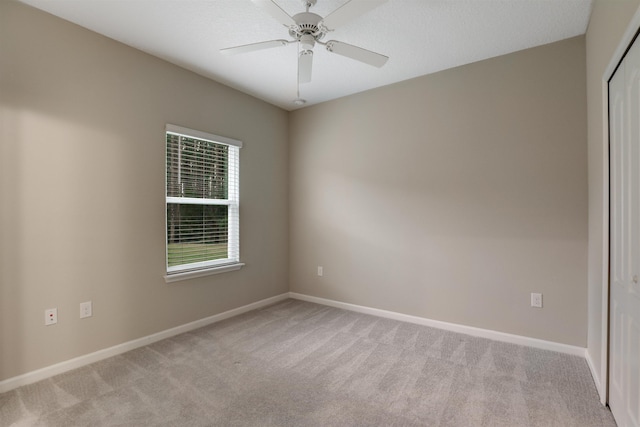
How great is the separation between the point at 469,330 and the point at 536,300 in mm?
661

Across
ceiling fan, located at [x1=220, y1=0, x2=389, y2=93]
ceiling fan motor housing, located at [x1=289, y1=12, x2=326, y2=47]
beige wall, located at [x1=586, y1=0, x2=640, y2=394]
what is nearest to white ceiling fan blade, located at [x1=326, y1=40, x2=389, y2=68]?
ceiling fan, located at [x1=220, y1=0, x2=389, y2=93]

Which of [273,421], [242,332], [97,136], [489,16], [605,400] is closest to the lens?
[273,421]

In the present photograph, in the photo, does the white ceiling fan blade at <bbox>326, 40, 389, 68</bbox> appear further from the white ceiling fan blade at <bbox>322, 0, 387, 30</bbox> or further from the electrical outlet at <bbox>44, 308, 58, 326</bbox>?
the electrical outlet at <bbox>44, 308, 58, 326</bbox>

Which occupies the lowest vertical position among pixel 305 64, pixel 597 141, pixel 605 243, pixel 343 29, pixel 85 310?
pixel 85 310

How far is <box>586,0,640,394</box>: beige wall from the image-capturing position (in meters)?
1.81

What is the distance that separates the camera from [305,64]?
7.43ft

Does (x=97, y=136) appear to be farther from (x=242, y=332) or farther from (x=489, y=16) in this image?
(x=489, y=16)

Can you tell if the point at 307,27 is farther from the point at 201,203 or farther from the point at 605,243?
the point at 605,243

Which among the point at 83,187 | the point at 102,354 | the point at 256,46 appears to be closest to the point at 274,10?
the point at 256,46

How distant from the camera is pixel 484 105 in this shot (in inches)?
116

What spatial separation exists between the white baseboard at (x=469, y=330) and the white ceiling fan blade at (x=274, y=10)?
2.99 metres

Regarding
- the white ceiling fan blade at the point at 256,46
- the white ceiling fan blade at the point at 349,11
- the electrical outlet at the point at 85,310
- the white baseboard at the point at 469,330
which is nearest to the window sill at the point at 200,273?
the electrical outlet at the point at 85,310

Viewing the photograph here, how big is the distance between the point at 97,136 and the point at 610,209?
370cm

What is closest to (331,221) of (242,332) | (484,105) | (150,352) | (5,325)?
(242,332)
